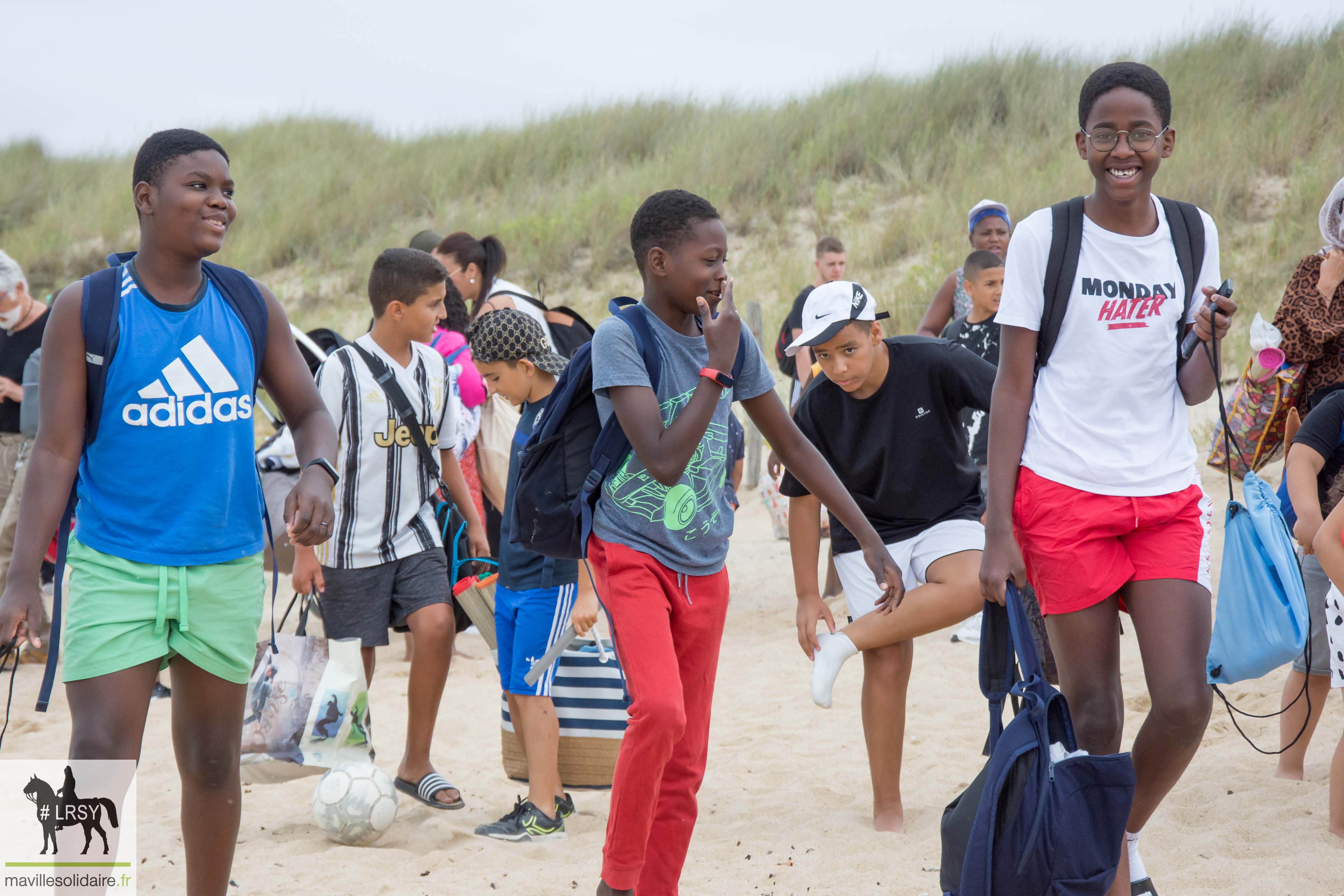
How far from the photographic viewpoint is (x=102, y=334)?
2.82 meters

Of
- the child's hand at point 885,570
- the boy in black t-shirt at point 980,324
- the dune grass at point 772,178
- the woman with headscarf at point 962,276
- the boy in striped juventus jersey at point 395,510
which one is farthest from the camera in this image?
the dune grass at point 772,178

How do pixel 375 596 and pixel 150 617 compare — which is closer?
pixel 150 617

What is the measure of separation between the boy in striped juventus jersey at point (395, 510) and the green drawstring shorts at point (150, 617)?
1.44 metres

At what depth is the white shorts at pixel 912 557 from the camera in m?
4.29

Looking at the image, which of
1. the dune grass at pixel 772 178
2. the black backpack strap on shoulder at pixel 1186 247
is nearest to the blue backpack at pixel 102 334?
the black backpack strap on shoulder at pixel 1186 247

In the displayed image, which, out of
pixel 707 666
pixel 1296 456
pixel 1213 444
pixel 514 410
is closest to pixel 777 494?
pixel 1213 444

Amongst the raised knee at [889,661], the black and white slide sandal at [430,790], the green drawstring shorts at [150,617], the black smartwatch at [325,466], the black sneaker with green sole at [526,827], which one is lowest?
the black and white slide sandal at [430,790]

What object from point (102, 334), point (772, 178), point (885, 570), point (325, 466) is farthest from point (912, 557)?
point (772, 178)

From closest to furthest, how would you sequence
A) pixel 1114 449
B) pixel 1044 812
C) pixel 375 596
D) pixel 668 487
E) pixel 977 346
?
pixel 1044 812 < pixel 1114 449 < pixel 668 487 < pixel 375 596 < pixel 977 346

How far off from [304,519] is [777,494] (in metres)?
6.44

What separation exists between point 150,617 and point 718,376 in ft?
5.02

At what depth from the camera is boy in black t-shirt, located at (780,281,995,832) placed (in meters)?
4.21

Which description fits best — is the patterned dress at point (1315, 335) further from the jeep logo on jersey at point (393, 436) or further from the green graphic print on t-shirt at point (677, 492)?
the jeep logo on jersey at point (393, 436)

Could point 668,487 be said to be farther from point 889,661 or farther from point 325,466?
point 889,661
